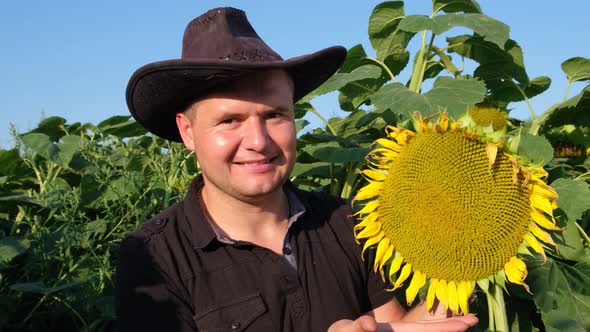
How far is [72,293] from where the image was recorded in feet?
10.3

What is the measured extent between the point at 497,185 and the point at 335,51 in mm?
884

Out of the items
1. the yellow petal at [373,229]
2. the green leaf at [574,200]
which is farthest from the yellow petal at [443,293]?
the green leaf at [574,200]

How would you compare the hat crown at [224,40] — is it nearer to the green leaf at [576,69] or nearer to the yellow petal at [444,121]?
the yellow petal at [444,121]

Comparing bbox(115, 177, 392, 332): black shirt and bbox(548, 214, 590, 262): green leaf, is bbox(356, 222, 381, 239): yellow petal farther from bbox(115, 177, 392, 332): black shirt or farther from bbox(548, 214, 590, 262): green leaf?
bbox(548, 214, 590, 262): green leaf

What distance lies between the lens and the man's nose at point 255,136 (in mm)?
2117

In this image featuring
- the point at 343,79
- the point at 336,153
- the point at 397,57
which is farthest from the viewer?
the point at 397,57

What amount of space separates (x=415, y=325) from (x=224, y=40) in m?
1.06

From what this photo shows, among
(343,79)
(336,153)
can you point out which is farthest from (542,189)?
(343,79)

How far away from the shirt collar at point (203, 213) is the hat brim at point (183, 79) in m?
0.29

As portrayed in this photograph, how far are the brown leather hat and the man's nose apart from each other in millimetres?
157

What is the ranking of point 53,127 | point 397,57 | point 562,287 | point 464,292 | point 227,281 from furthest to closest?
1. point 53,127
2. point 397,57
3. point 562,287
4. point 227,281
5. point 464,292

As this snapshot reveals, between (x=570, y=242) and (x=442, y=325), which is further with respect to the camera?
(x=570, y=242)

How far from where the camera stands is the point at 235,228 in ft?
7.75

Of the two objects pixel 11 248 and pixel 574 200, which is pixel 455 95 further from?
pixel 11 248
